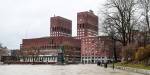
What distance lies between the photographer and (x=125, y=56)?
69.2 metres

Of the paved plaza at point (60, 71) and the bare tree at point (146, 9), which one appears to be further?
the bare tree at point (146, 9)

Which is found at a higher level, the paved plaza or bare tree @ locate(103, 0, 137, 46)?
bare tree @ locate(103, 0, 137, 46)

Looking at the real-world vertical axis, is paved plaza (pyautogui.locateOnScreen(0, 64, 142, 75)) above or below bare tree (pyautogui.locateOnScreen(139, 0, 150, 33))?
below

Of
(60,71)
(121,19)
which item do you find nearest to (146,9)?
(121,19)

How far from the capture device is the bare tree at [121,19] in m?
66.1

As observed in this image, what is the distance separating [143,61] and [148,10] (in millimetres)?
13359

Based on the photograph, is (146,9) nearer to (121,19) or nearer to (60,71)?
(121,19)

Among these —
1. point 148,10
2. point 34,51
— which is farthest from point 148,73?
point 34,51

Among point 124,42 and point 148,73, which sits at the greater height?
point 124,42

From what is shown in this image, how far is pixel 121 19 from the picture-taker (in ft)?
218

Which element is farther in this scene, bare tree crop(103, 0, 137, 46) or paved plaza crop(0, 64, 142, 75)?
bare tree crop(103, 0, 137, 46)

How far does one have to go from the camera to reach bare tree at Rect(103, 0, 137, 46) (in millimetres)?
66062

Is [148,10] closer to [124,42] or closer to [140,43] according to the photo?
[124,42]

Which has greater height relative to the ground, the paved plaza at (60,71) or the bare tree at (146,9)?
the bare tree at (146,9)
